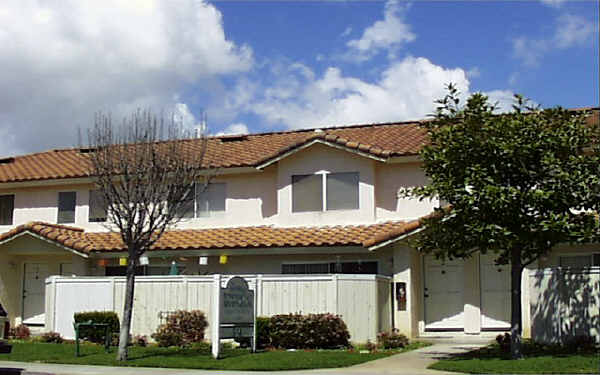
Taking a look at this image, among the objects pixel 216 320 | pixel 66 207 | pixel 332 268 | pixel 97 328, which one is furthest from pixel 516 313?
pixel 66 207

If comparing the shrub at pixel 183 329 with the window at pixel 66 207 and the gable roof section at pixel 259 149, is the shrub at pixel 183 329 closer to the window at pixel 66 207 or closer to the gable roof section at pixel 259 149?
the gable roof section at pixel 259 149

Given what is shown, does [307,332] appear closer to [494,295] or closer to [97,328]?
[494,295]

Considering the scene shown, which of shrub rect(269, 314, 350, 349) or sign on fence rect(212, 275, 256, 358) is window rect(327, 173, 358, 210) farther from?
sign on fence rect(212, 275, 256, 358)

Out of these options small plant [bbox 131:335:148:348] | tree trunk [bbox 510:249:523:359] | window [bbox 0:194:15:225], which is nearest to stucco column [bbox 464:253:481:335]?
tree trunk [bbox 510:249:523:359]

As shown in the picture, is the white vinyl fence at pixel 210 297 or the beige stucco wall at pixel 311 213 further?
the beige stucco wall at pixel 311 213

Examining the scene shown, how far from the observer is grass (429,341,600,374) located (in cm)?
1430

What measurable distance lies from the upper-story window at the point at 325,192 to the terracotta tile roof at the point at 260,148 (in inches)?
41.9

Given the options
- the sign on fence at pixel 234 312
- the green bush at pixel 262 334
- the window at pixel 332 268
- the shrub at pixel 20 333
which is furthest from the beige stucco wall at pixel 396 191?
the shrub at pixel 20 333

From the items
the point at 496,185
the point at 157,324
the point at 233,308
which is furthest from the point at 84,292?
the point at 496,185

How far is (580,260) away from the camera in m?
22.5

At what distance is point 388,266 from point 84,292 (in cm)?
861

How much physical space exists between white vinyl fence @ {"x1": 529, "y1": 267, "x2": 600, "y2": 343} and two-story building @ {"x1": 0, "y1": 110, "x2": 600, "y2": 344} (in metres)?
3.62

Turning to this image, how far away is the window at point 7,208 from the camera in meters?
29.6

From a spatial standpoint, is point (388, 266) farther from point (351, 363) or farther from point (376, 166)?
point (351, 363)
